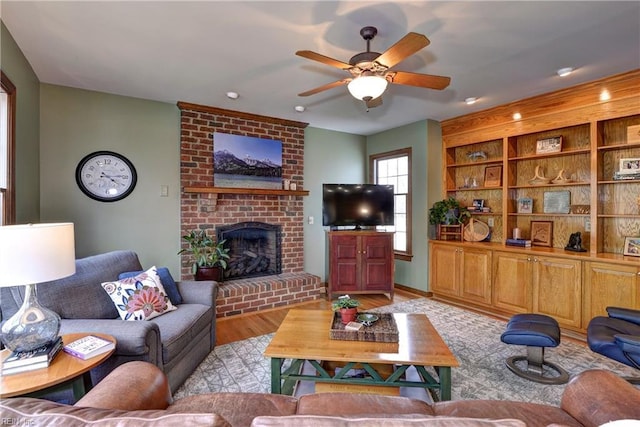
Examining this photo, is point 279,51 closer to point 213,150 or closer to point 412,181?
point 213,150

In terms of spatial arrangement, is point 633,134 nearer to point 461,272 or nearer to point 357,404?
point 461,272

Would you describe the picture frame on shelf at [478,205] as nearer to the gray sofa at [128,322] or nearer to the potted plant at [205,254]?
the potted plant at [205,254]

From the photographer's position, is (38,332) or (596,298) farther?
(596,298)

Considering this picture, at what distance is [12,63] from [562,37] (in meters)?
4.14

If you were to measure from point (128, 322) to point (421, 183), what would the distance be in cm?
394

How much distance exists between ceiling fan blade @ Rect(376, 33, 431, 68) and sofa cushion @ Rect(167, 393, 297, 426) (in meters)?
1.85

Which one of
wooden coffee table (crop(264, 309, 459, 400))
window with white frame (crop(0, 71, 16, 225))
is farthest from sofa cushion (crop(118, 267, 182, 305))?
wooden coffee table (crop(264, 309, 459, 400))

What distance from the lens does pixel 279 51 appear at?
8.19 ft

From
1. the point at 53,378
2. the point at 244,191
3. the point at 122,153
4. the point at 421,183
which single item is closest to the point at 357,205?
the point at 421,183

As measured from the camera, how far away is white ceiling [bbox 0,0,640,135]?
1969 mm

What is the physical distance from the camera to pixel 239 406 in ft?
3.91

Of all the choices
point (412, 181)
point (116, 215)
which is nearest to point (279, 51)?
point (116, 215)

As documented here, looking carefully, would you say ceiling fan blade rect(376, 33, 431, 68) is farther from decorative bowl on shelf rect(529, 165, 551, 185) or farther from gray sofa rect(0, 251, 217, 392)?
decorative bowl on shelf rect(529, 165, 551, 185)

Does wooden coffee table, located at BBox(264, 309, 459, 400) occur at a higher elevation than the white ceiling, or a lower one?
lower
